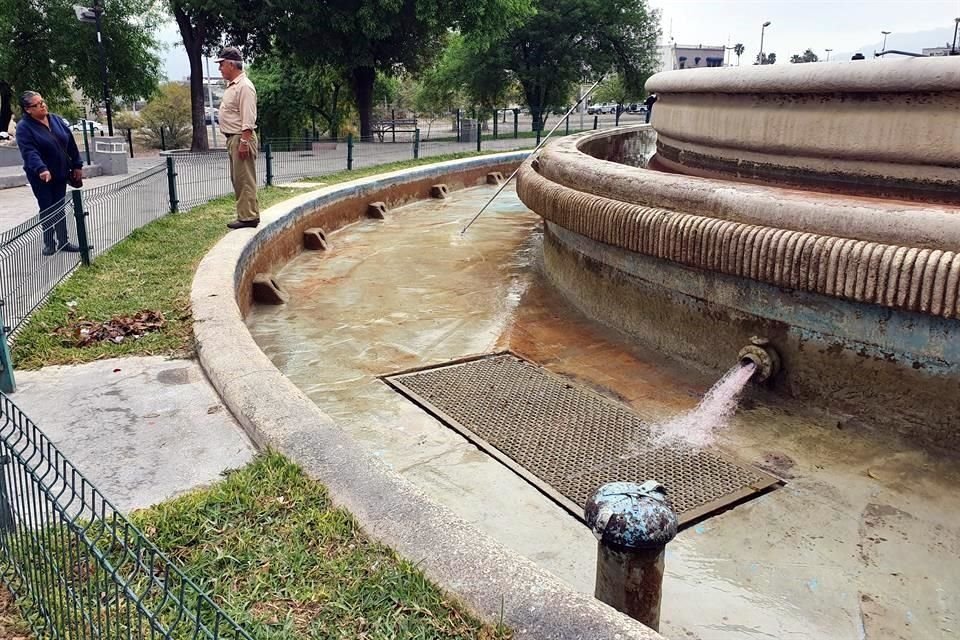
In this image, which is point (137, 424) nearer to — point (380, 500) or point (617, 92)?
point (380, 500)

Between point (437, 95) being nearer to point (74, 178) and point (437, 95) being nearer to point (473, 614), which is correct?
point (74, 178)

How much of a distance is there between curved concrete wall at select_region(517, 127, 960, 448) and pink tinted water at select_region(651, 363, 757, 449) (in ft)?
0.84

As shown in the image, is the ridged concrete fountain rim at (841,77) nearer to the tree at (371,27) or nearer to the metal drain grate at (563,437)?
the metal drain grate at (563,437)

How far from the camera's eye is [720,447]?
14.8 feet

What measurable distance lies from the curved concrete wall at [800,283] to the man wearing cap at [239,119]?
11.2ft

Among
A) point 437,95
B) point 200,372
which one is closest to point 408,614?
point 200,372

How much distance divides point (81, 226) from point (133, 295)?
102 centimetres

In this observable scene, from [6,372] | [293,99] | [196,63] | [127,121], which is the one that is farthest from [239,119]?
[127,121]

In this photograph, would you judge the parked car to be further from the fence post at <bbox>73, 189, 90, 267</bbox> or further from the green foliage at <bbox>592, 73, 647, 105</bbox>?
the green foliage at <bbox>592, 73, 647, 105</bbox>

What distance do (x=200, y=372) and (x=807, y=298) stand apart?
3360 millimetres

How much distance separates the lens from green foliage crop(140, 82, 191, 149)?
31953mm

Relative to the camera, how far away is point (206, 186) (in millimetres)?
12609

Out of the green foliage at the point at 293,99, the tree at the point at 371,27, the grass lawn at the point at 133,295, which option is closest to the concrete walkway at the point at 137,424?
the grass lawn at the point at 133,295

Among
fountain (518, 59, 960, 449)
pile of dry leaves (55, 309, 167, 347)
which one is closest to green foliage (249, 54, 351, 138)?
fountain (518, 59, 960, 449)
